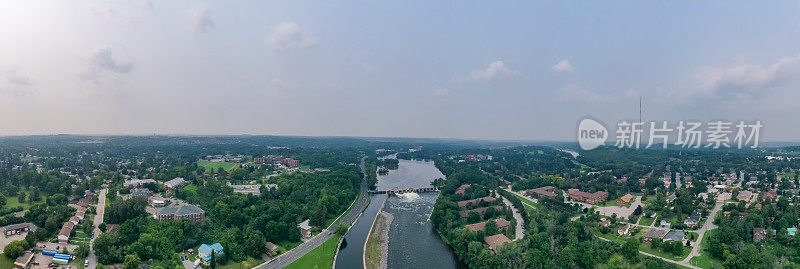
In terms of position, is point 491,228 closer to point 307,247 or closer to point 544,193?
point 307,247

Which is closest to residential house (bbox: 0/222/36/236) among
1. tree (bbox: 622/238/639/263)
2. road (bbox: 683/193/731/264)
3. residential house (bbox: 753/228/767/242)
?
→ tree (bbox: 622/238/639/263)

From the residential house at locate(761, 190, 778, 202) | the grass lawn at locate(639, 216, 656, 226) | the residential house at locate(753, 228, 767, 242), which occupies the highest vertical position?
the residential house at locate(761, 190, 778, 202)

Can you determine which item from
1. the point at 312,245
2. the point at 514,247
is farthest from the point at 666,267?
the point at 312,245

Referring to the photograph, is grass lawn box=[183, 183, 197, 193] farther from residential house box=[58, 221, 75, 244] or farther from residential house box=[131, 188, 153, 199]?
residential house box=[58, 221, 75, 244]

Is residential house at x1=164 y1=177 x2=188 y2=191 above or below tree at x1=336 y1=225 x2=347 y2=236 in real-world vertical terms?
above

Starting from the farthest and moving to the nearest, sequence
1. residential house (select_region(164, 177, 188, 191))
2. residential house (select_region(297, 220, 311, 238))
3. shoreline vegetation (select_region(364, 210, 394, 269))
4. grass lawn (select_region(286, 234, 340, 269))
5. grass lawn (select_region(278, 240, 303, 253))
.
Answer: residential house (select_region(164, 177, 188, 191)) < residential house (select_region(297, 220, 311, 238)) < grass lawn (select_region(278, 240, 303, 253)) < shoreline vegetation (select_region(364, 210, 394, 269)) < grass lawn (select_region(286, 234, 340, 269))
